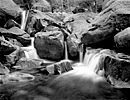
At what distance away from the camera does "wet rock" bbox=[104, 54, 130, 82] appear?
6796mm

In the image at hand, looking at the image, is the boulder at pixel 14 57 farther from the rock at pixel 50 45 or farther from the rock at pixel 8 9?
the rock at pixel 8 9

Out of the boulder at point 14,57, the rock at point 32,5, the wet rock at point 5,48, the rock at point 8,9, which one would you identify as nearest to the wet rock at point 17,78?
the boulder at point 14,57

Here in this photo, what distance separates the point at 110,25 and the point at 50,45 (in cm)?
505

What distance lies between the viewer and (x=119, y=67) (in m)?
6.96

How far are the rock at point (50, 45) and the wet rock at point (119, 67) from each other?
5.74 m

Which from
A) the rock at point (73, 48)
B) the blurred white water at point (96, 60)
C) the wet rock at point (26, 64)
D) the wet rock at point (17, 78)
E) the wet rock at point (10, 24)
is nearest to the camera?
the wet rock at point (17, 78)

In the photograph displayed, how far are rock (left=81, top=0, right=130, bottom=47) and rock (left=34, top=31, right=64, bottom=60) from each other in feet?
7.34

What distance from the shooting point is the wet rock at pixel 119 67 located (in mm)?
6796

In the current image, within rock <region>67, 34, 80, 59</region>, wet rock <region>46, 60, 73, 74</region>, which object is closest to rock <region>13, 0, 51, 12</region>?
rock <region>67, 34, 80, 59</region>

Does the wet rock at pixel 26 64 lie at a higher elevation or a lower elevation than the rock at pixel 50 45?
lower

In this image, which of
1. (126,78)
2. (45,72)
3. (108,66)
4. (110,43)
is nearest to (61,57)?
(45,72)

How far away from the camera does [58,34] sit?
513 inches

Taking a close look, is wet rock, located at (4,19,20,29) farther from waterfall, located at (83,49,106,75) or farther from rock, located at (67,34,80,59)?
waterfall, located at (83,49,106,75)

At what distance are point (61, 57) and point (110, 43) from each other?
4.21 meters
